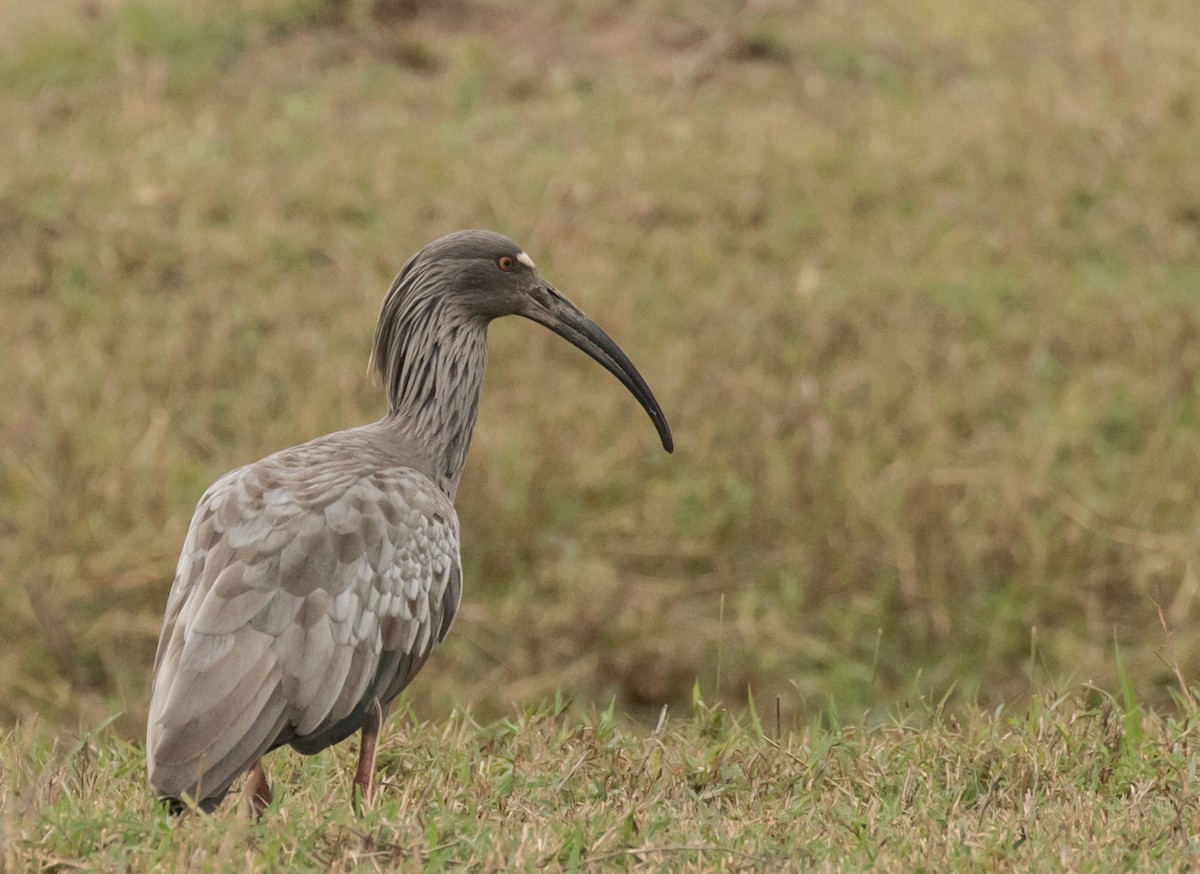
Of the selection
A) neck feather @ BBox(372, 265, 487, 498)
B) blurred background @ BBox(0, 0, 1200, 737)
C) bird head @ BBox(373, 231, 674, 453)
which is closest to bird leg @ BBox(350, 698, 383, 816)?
neck feather @ BBox(372, 265, 487, 498)

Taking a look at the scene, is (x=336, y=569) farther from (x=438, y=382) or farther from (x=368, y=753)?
(x=438, y=382)

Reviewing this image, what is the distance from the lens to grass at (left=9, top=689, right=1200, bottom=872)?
3.51 metres

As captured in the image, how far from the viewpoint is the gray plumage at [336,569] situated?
390 centimetres

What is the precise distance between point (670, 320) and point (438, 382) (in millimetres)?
4438

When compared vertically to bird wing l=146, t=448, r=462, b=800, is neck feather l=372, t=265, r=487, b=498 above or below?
above

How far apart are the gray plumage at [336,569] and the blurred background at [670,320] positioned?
1511 mm

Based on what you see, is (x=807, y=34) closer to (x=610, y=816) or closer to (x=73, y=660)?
(x=73, y=660)

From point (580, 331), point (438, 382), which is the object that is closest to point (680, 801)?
point (438, 382)

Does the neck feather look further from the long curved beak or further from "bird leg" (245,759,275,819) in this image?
"bird leg" (245,759,275,819)

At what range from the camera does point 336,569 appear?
14.0 feet

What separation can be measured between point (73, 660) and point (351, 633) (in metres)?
3.20

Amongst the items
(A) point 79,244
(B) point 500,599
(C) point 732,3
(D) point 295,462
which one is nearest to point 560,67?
(C) point 732,3

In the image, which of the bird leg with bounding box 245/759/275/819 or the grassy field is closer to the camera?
the bird leg with bounding box 245/759/275/819

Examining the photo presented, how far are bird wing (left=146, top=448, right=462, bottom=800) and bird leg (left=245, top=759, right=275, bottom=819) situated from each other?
0.17 metres
